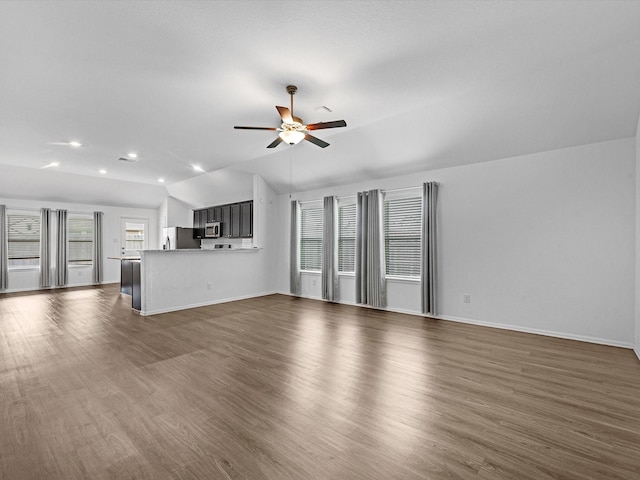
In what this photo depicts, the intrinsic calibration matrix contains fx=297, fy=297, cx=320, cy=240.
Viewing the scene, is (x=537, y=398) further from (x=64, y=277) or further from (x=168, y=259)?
(x=64, y=277)

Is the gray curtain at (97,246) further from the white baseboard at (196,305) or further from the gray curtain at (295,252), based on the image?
the gray curtain at (295,252)

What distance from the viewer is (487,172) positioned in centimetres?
471

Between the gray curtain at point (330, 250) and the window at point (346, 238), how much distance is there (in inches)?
5.4

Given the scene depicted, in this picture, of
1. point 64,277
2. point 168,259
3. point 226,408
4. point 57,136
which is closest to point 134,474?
point 226,408

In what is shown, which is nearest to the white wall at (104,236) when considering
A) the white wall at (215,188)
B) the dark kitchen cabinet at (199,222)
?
the white wall at (215,188)

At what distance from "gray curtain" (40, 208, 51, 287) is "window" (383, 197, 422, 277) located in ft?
30.2

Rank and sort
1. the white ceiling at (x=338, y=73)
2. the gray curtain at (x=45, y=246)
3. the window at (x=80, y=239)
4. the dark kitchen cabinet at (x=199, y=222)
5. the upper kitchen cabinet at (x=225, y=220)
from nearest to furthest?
the white ceiling at (x=338, y=73) < the gray curtain at (x=45, y=246) < the upper kitchen cabinet at (x=225, y=220) < the window at (x=80, y=239) < the dark kitchen cabinet at (x=199, y=222)

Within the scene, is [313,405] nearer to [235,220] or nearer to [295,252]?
[295,252]

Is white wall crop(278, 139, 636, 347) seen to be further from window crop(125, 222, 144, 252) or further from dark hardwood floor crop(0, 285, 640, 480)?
window crop(125, 222, 144, 252)

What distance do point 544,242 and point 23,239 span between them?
11.9 meters

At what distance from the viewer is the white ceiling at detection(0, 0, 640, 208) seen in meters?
2.33

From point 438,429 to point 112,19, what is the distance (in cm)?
392

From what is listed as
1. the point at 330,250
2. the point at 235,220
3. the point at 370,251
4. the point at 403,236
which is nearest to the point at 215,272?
the point at 235,220

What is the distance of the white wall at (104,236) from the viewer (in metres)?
7.91
